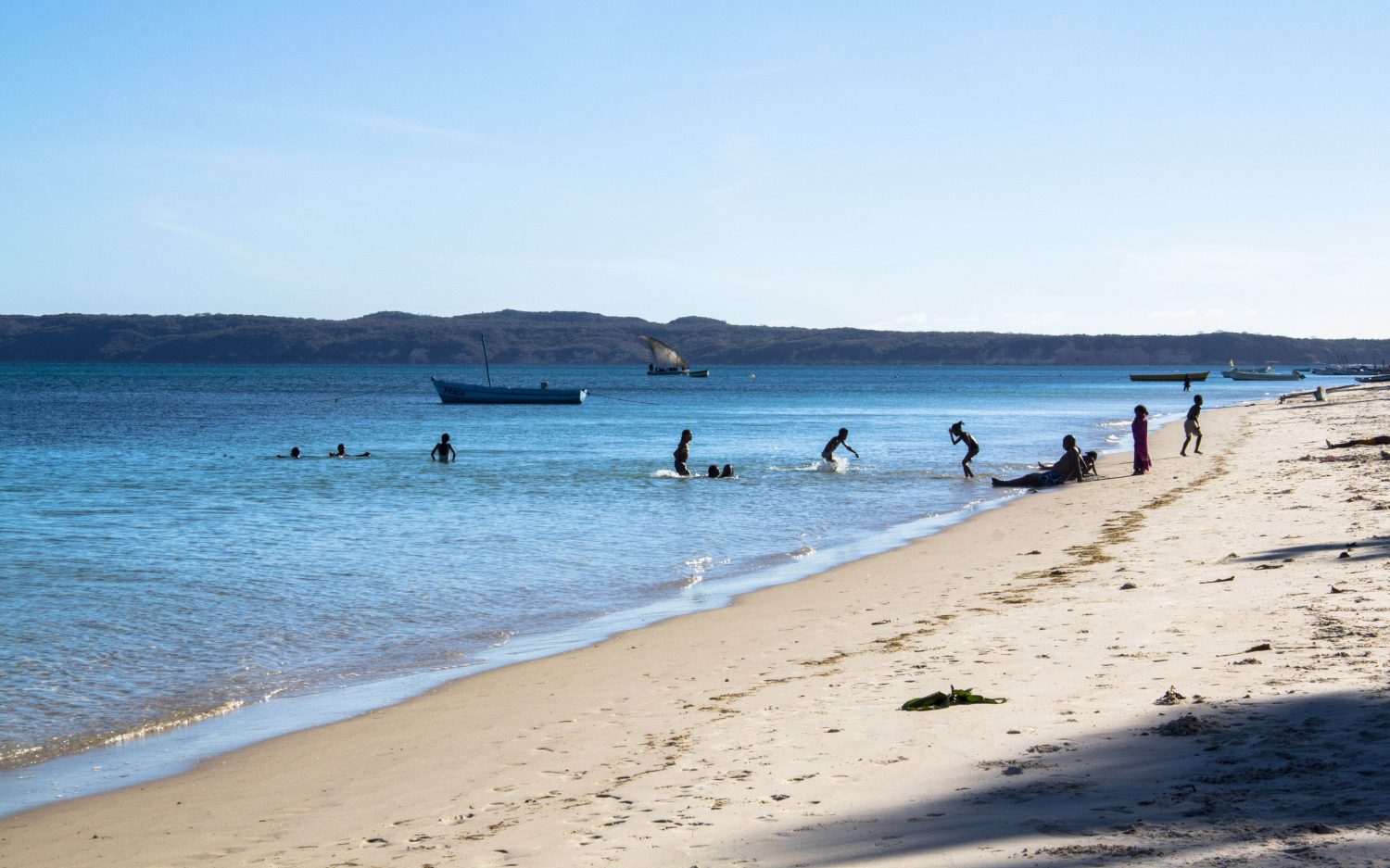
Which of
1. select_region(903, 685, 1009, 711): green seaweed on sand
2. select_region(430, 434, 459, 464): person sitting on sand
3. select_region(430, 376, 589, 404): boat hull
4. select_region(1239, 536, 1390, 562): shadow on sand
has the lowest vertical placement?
select_region(430, 434, 459, 464): person sitting on sand

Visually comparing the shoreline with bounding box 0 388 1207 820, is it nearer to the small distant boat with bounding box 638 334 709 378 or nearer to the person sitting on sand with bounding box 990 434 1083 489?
the person sitting on sand with bounding box 990 434 1083 489

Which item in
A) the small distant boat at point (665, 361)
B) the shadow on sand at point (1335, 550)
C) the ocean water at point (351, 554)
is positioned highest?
the small distant boat at point (665, 361)

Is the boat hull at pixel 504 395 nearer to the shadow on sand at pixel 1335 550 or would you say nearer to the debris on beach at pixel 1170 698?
the shadow on sand at pixel 1335 550

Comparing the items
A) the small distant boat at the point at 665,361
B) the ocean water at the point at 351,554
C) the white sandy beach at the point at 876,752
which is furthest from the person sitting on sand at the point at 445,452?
the small distant boat at the point at 665,361

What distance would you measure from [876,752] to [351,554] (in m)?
12.6

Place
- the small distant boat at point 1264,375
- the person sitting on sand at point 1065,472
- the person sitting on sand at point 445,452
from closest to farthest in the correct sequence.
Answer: the person sitting on sand at point 1065,472 < the person sitting on sand at point 445,452 < the small distant boat at point 1264,375

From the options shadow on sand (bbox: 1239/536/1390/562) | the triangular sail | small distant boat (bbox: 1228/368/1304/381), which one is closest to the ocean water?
shadow on sand (bbox: 1239/536/1390/562)

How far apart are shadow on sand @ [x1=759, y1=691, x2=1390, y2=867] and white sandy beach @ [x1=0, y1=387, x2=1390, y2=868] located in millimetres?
15

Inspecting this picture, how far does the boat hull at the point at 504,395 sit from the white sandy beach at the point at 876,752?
70321 millimetres

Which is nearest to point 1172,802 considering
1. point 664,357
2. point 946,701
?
point 946,701

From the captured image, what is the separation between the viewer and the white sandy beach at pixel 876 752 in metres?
4.71

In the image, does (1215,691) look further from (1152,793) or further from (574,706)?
(574,706)

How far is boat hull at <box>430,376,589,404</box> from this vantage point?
80750 mm

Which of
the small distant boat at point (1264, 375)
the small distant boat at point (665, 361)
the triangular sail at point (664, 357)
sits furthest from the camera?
the small distant boat at point (665, 361)
